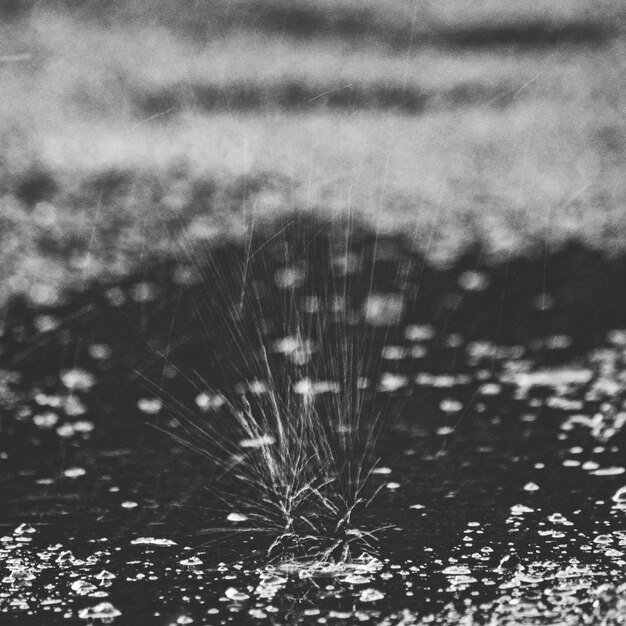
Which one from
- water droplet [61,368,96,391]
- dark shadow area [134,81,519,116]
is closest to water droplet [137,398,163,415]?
water droplet [61,368,96,391]

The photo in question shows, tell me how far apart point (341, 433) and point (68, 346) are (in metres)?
1.67

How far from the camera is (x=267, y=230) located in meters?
6.54

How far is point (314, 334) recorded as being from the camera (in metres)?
4.15

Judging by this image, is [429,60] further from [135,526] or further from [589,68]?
[135,526]

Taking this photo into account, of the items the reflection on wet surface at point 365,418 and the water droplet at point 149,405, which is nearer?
the reflection on wet surface at point 365,418

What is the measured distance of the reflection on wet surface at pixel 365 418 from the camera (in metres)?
1.83

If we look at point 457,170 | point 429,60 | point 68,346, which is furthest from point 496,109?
point 68,346

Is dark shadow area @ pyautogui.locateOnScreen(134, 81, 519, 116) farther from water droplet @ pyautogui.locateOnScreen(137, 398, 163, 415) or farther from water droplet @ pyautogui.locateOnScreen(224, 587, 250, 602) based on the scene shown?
water droplet @ pyautogui.locateOnScreen(224, 587, 250, 602)

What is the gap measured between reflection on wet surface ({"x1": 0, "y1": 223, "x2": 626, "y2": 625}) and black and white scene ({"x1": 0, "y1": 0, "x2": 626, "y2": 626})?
0.04 ft

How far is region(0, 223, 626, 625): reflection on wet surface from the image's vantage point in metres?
1.83

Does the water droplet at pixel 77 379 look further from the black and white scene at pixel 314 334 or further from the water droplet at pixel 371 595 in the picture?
the water droplet at pixel 371 595

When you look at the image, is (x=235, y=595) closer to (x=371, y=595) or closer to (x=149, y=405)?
(x=371, y=595)

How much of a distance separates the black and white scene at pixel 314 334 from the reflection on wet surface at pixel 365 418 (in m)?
0.01

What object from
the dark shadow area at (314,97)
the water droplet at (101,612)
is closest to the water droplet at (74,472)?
the water droplet at (101,612)
